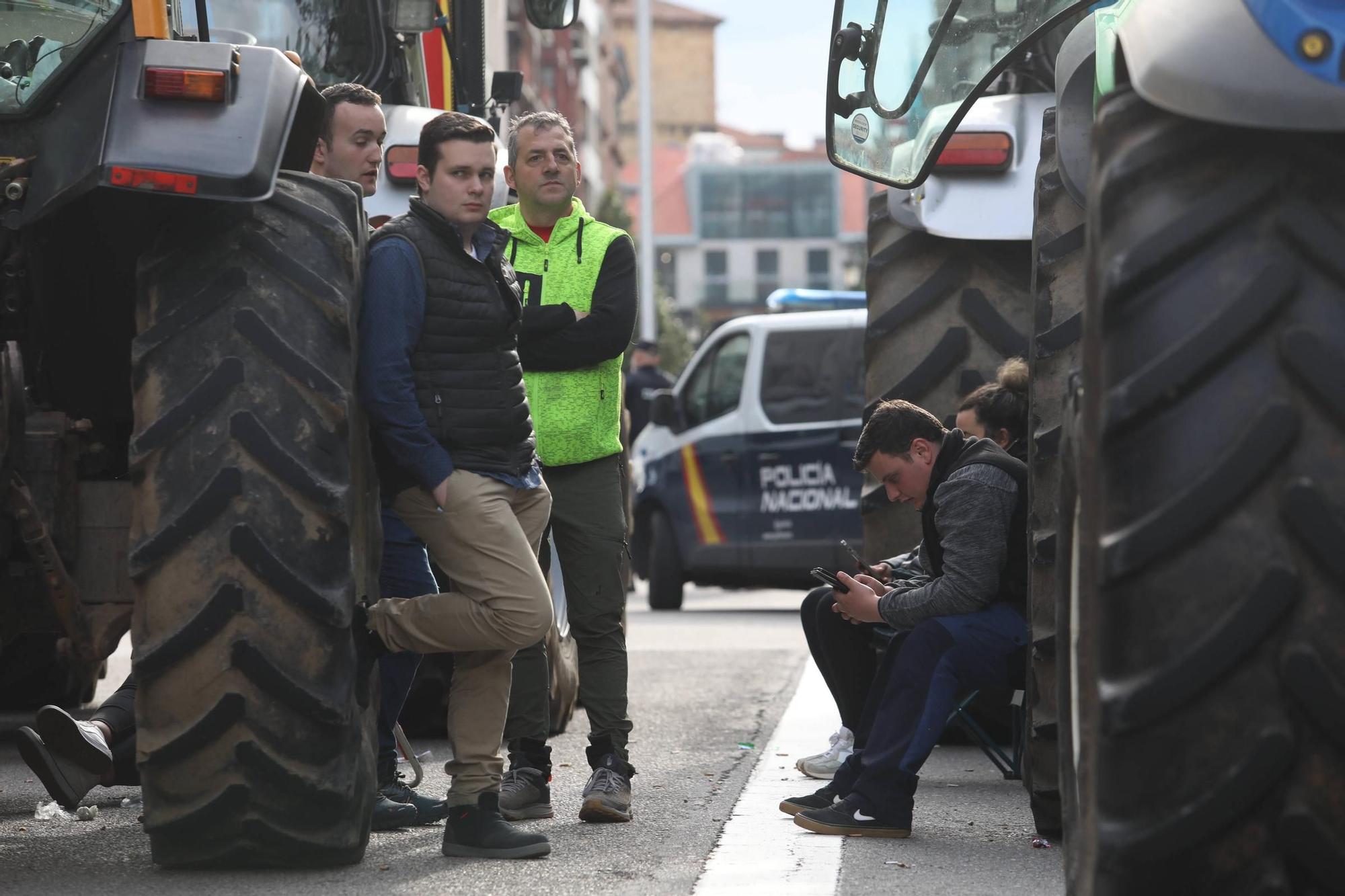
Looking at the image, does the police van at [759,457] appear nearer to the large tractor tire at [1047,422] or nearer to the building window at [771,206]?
the large tractor tire at [1047,422]

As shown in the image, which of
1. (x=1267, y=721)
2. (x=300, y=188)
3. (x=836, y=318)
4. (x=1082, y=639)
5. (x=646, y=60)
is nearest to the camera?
(x=1267, y=721)

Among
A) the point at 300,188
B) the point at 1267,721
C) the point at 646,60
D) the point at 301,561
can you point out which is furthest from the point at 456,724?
the point at 646,60

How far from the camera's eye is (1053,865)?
493 centimetres

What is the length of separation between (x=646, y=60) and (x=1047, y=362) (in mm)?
36083

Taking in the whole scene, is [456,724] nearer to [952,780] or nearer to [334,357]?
[334,357]

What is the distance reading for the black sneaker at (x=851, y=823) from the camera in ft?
17.7

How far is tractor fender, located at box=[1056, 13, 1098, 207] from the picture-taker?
5.30m

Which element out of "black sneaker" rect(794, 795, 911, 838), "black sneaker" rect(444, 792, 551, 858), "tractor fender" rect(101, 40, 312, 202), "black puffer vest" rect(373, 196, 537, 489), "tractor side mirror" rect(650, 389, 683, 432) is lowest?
"tractor side mirror" rect(650, 389, 683, 432)

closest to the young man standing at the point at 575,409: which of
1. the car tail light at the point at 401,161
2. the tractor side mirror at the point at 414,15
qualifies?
the car tail light at the point at 401,161

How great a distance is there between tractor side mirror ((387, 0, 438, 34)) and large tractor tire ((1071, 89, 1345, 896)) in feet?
15.2

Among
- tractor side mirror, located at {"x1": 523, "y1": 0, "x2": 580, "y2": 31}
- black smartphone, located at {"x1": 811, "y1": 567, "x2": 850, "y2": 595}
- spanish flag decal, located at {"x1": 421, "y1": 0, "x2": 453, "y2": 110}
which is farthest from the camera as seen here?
spanish flag decal, located at {"x1": 421, "y1": 0, "x2": 453, "y2": 110}

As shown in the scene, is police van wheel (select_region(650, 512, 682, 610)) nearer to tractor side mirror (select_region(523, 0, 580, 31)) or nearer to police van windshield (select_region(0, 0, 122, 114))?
tractor side mirror (select_region(523, 0, 580, 31))

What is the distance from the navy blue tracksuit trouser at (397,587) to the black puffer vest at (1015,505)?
1388mm

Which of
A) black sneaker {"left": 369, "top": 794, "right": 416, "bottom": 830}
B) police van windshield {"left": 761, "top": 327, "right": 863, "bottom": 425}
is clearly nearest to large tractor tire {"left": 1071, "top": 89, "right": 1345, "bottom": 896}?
black sneaker {"left": 369, "top": 794, "right": 416, "bottom": 830}
